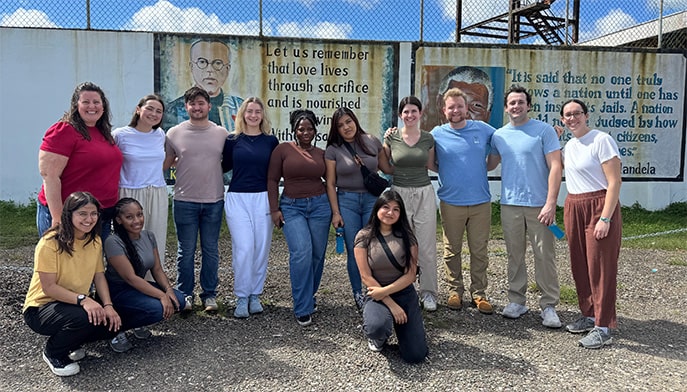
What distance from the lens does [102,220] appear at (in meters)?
4.05

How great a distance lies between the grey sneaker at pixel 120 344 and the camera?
12.6ft

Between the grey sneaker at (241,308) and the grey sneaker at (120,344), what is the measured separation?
36.2 inches

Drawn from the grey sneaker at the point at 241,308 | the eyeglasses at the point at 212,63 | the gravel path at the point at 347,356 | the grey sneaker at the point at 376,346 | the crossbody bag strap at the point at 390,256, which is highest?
the eyeglasses at the point at 212,63

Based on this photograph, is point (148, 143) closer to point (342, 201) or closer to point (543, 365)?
point (342, 201)

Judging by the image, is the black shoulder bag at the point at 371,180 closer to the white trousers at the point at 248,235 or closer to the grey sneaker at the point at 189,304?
the white trousers at the point at 248,235

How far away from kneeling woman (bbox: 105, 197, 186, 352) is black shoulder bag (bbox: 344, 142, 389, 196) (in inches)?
64.2

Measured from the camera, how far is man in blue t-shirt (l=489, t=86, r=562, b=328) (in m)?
4.40

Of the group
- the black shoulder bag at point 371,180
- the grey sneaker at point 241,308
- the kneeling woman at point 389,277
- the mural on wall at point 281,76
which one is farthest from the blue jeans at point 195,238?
the mural on wall at point 281,76

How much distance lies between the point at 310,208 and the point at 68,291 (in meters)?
1.81

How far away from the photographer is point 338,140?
4547 millimetres

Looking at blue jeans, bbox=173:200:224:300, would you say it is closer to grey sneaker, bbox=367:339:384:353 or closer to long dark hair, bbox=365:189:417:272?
long dark hair, bbox=365:189:417:272

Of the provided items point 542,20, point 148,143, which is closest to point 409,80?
point 542,20

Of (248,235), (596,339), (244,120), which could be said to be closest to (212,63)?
(244,120)

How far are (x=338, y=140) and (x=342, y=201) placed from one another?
49 cm
